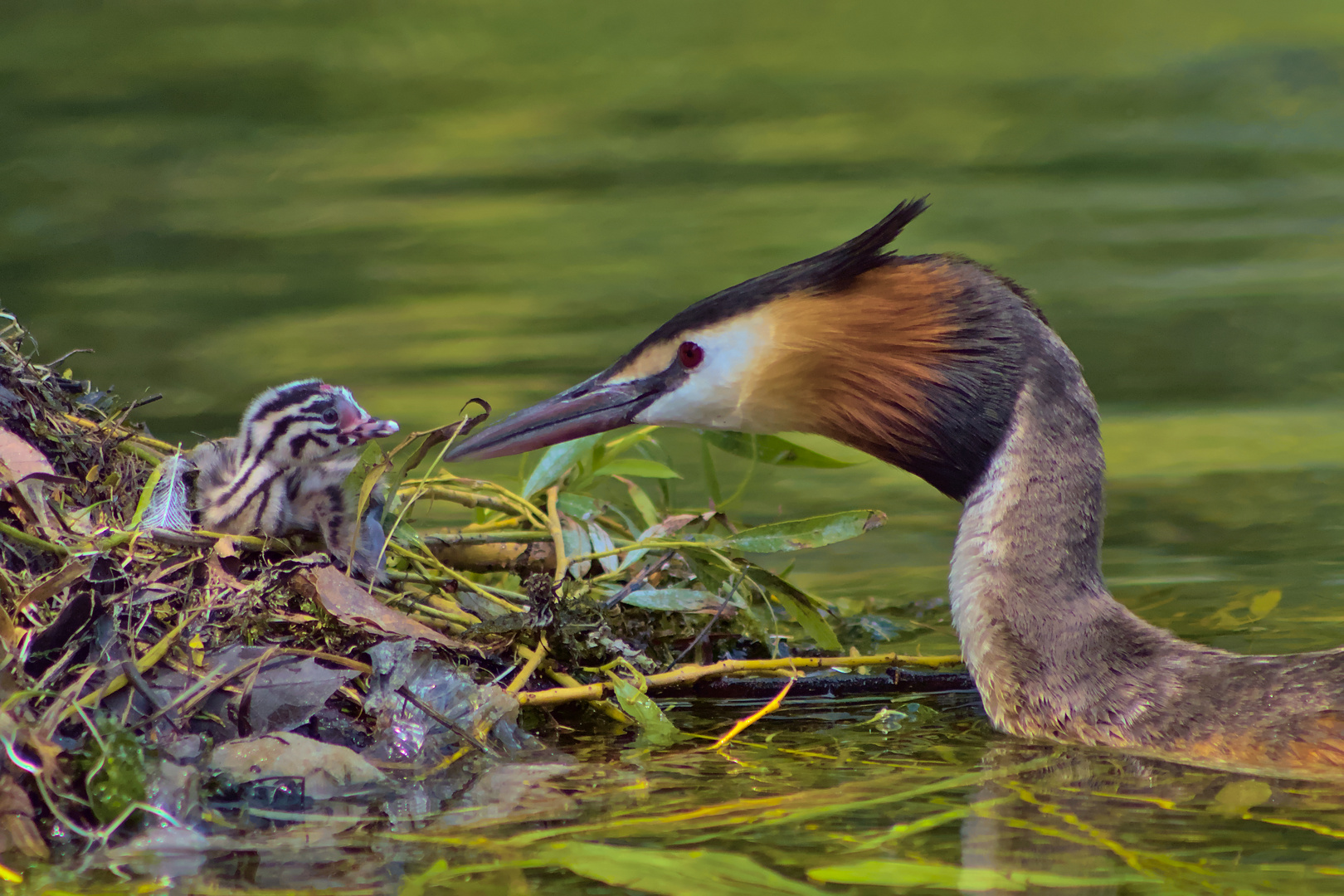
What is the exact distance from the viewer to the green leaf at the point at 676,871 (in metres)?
3.15

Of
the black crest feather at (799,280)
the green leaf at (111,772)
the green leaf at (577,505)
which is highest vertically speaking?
the black crest feather at (799,280)

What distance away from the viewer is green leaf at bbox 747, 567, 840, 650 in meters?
4.73

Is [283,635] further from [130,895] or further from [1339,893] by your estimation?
[1339,893]

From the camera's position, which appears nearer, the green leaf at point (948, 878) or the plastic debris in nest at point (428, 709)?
the green leaf at point (948, 878)

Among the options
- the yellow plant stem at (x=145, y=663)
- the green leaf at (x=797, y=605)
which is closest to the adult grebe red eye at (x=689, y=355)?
the green leaf at (x=797, y=605)

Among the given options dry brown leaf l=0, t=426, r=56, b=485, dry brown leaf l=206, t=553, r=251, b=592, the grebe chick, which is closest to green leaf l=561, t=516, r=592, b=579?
the grebe chick

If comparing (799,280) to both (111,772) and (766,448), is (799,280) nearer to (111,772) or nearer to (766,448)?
(766,448)

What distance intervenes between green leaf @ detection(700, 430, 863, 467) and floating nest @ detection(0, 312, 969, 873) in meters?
0.03

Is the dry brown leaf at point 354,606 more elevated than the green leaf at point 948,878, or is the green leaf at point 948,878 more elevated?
the dry brown leaf at point 354,606

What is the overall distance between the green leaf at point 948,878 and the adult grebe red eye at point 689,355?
158 centimetres

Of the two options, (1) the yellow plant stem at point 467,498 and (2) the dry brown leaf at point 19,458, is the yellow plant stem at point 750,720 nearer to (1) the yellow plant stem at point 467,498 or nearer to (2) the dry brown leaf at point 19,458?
(1) the yellow plant stem at point 467,498

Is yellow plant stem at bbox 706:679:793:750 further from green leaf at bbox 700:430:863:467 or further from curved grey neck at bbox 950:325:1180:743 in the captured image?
green leaf at bbox 700:430:863:467

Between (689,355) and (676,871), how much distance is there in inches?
63.9

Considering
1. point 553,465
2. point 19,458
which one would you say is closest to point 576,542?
point 553,465
